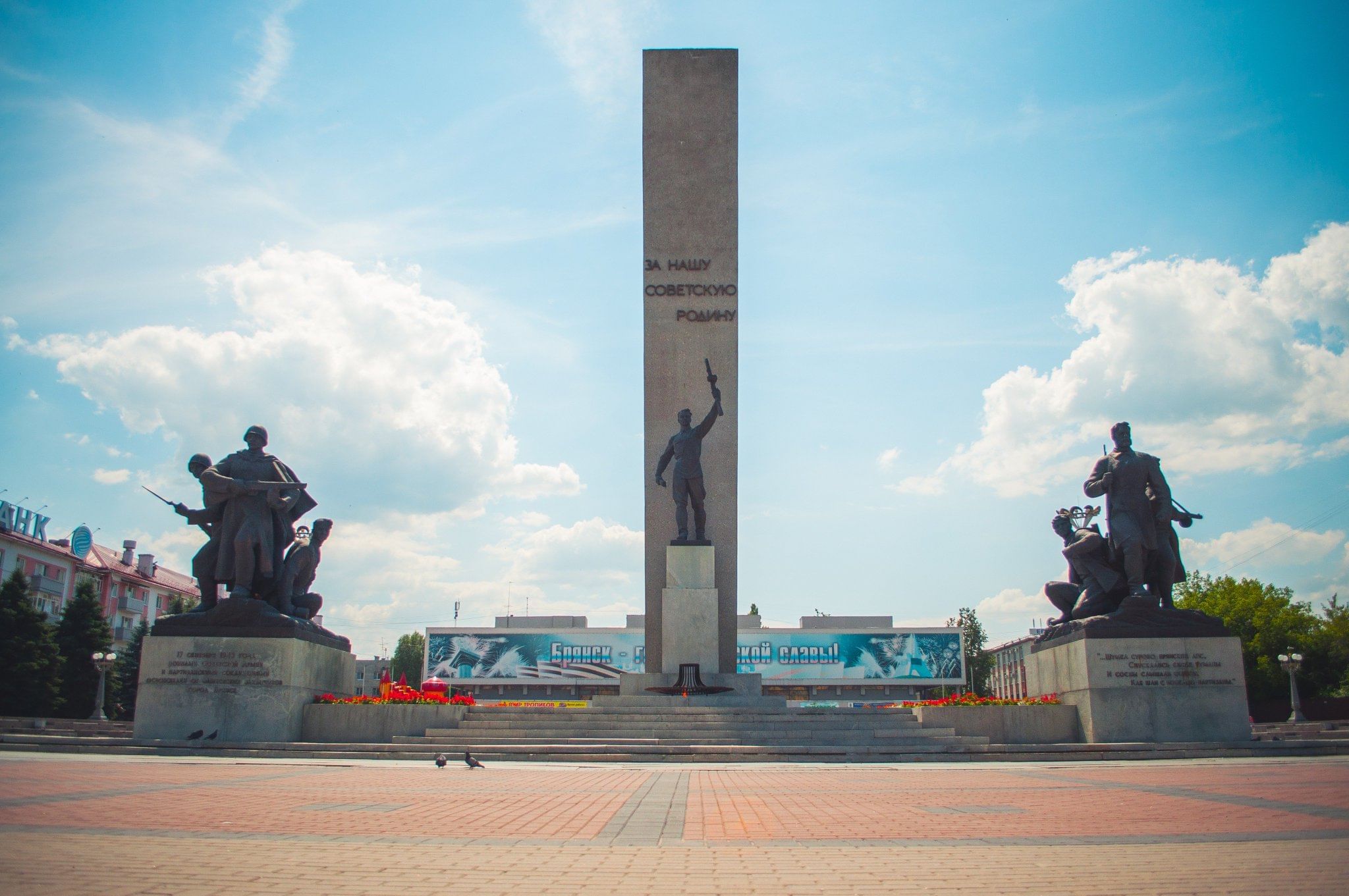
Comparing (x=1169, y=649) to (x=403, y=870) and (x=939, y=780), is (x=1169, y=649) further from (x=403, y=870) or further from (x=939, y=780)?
(x=403, y=870)

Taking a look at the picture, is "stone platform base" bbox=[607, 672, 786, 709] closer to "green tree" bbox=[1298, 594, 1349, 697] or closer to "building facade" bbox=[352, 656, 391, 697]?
"green tree" bbox=[1298, 594, 1349, 697]

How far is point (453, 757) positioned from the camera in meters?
13.0

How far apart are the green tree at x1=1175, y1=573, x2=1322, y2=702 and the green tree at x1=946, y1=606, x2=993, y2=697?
92.9 ft

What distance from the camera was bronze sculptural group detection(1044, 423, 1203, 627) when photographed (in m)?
16.4

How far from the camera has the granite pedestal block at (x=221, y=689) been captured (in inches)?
591

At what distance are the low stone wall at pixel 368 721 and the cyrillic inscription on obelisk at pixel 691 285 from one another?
23.8 ft

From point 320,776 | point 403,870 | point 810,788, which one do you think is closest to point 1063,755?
point 810,788

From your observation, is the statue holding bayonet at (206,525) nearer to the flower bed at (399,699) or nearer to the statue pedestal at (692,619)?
the flower bed at (399,699)

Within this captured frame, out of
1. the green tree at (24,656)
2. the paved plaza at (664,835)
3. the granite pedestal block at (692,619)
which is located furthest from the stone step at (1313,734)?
the green tree at (24,656)

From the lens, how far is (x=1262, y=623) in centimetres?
5241

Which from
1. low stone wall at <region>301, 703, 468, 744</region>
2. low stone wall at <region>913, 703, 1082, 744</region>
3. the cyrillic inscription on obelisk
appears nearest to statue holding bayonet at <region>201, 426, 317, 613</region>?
low stone wall at <region>301, 703, 468, 744</region>

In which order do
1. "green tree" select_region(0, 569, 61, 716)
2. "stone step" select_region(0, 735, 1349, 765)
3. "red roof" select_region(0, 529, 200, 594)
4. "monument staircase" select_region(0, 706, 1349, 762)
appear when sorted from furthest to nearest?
"red roof" select_region(0, 529, 200, 594) → "green tree" select_region(0, 569, 61, 716) → "monument staircase" select_region(0, 706, 1349, 762) → "stone step" select_region(0, 735, 1349, 765)

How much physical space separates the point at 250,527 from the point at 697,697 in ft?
27.2

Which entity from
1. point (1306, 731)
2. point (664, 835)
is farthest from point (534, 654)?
point (664, 835)
